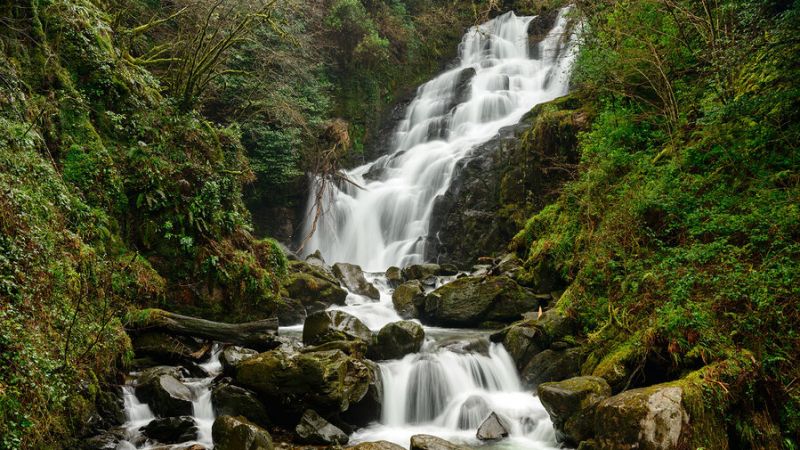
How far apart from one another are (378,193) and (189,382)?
1301 centimetres

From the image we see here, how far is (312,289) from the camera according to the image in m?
12.2

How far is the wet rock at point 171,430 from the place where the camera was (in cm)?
589

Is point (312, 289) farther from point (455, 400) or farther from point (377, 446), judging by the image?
point (377, 446)

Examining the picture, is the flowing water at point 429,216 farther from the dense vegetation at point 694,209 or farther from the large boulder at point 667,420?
the large boulder at point 667,420

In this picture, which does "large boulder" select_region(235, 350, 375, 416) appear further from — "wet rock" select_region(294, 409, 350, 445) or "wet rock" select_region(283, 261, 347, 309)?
"wet rock" select_region(283, 261, 347, 309)

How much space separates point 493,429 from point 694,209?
4421 mm

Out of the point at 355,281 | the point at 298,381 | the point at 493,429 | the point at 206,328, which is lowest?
the point at 493,429

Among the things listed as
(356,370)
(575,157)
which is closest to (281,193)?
(575,157)

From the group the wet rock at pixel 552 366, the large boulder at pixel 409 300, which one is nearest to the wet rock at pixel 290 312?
the large boulder at pixel 409 300

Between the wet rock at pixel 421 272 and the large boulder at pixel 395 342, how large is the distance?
524 centimetres

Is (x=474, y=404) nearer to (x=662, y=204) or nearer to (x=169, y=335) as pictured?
(x=662, y=204)

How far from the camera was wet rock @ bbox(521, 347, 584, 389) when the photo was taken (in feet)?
24.4

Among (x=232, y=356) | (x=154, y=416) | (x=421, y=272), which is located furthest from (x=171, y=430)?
(x=421, y=272)

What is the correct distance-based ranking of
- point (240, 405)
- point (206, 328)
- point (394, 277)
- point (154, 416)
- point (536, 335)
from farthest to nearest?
point (394, 277) < point (536, 335) < point (206, 328) < point (240, 405) < point (154, 416)
